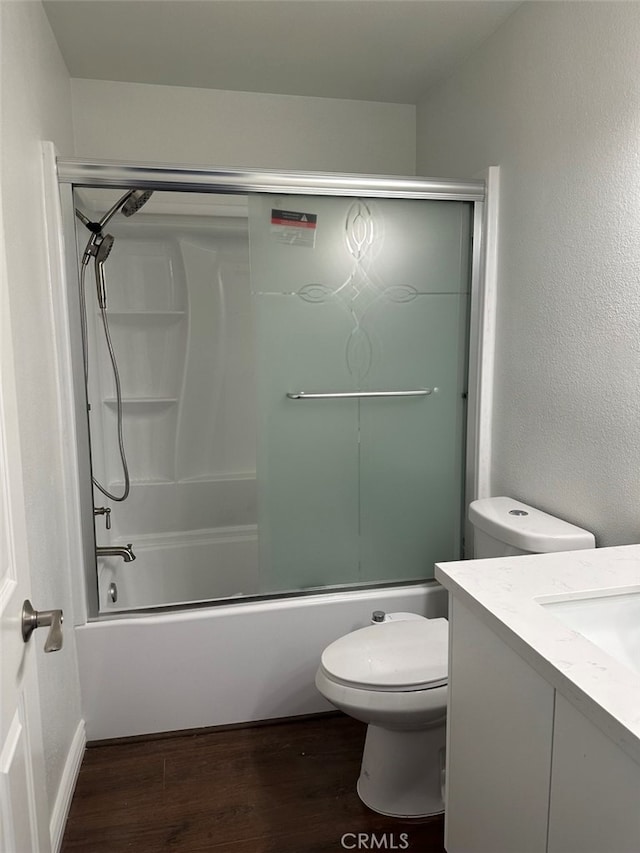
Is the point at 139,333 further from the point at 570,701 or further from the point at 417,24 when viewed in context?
the point at 570,701

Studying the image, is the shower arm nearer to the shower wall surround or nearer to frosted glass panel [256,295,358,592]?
frosted glass panel [256,295,358,592]

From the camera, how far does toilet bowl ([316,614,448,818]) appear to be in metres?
1.61

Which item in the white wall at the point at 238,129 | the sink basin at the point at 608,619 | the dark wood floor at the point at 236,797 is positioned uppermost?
the white wall at the point at 238,129

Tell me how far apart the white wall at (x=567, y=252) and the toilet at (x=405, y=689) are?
8.1 inches

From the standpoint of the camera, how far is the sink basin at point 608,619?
1.19 m

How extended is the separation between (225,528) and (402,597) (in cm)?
113

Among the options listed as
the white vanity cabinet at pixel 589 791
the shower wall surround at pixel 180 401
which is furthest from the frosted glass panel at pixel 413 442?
the white vanity cabinet at pixel 589 791

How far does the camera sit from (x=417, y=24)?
6.81 ft

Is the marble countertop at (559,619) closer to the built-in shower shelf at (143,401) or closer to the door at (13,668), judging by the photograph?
the door at (13,668)

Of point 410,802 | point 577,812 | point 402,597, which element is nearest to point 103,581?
point 402,597

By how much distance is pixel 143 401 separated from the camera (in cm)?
296

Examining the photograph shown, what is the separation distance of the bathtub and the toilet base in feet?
1.58

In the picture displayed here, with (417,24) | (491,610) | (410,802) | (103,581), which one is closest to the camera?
(491,610)

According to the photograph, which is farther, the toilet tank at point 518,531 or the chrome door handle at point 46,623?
the toilet tank at point 518,531
